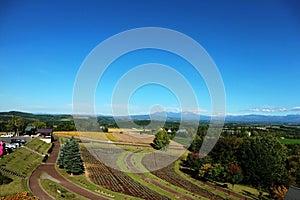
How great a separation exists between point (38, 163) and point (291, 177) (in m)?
19.5

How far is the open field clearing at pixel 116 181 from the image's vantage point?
54.1 ft

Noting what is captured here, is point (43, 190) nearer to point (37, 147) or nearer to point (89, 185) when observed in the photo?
point (89, 185)

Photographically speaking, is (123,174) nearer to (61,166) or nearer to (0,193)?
(61,166)

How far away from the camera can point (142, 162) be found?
28.1m

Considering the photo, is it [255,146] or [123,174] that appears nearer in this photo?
[123,174]

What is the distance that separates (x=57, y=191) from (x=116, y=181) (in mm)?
5181

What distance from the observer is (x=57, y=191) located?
1477 cm

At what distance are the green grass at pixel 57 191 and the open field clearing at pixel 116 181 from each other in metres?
2.83

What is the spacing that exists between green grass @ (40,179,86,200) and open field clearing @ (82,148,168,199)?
111 inches

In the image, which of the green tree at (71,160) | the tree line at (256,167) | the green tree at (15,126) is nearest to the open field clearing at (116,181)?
the green tree at (71,160)

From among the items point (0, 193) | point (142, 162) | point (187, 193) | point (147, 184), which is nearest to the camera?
point (0, 193)

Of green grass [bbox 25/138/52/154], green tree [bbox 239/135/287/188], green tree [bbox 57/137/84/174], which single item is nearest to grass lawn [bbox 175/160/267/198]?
green tree [bbox 239/135/287/188]

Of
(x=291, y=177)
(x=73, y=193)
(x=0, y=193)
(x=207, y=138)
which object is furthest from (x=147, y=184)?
(x=207, y=138)

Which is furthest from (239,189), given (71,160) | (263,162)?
(71,160)
